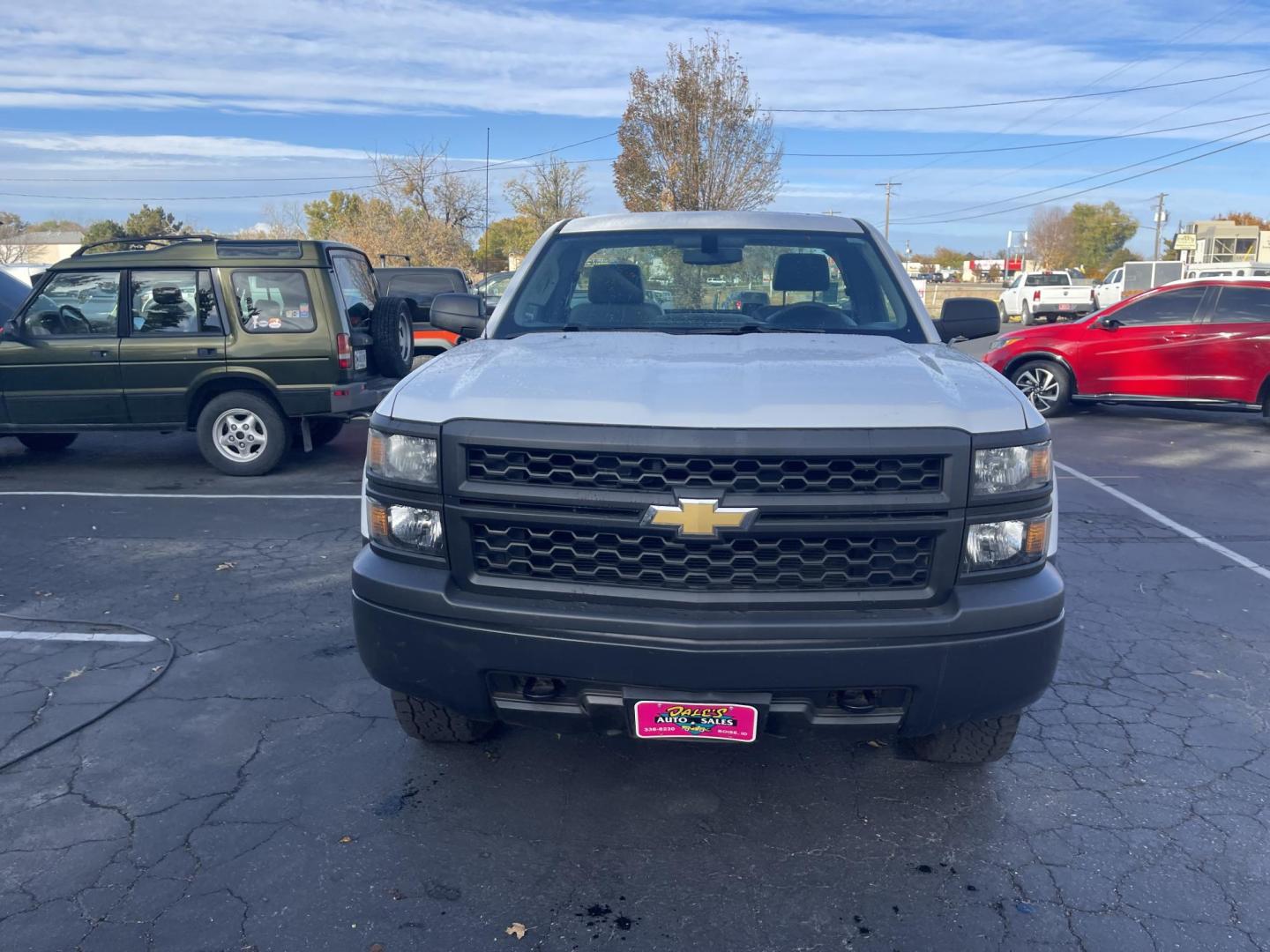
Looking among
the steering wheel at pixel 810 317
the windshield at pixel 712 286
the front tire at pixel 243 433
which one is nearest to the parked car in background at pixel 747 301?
the windshield at pixel 712 286

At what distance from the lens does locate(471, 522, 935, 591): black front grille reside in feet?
9.18

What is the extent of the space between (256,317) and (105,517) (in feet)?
7.07

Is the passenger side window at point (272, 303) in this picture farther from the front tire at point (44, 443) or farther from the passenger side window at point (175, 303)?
the front tire at point (44, 443)

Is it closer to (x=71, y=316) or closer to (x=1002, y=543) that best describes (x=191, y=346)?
(x=71, y=316)

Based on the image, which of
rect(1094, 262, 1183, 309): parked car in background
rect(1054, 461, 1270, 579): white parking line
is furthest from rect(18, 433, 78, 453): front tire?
rect(1094, 262, 1183, 309): parked car in background

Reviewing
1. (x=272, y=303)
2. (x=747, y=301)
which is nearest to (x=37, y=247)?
(x=272, y=303)

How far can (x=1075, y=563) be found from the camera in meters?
6.21

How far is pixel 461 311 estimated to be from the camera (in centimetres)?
483

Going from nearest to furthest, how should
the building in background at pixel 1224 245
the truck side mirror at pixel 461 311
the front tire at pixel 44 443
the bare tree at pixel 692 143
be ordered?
the truck side mirror at pixel 461 311, the front tire at pixel 44 443, the bare tree at pixel 692 143, the building in background at pixel 1224 245

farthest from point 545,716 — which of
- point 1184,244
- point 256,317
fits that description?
point 1184,244

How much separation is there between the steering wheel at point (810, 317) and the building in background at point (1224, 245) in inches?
1888

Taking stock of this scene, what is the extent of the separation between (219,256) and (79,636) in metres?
4.58

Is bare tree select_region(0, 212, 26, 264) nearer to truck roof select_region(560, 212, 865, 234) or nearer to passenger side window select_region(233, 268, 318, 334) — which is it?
passenger side window select_region(233, 268, 318, 334)

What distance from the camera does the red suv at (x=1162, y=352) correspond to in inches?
446
